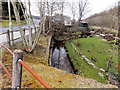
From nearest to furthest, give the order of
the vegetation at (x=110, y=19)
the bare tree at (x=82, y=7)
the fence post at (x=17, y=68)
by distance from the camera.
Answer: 1. the fence post at (x=17, y=68)
2. the vegetation at (x=110, y=19)
3. the bare tree at (x=82, y=7)

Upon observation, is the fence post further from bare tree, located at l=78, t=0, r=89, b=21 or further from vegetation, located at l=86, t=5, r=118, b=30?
bare tree, located at l=78, t=0, r=89, b=21

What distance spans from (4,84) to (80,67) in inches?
204

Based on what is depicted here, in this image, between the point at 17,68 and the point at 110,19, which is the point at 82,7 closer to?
the point at 110,19

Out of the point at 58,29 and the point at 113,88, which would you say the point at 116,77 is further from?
the point at 58,29

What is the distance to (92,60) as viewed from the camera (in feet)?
24.9

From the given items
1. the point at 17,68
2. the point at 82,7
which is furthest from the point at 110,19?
the point at 17,68

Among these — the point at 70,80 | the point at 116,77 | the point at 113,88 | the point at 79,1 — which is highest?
the point at 79,1

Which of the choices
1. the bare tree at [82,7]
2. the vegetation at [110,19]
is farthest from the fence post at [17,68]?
the bare tree at [82,7]

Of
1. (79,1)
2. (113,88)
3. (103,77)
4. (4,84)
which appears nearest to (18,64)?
(4,84)

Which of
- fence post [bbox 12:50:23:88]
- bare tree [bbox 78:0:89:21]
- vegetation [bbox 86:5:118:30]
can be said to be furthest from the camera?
bare tree [bbox 78:0:89:21]

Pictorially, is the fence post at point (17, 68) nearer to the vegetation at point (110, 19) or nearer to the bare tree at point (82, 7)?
the vegetation at point (110, 19)

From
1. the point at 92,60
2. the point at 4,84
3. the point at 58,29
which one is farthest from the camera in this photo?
the point at 58,29

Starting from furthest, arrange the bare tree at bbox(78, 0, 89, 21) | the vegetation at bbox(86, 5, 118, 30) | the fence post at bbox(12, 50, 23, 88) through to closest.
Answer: the bare tree at bbox(78, 0, 89, 21) → the vegetation at bbox(86, 5, 118, 30) → the fence post at bbox(12, 50, 23, 88)

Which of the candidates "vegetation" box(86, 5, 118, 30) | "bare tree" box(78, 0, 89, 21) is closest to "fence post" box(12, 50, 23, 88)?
"vegetation" box(86, 5, 118, 30)
